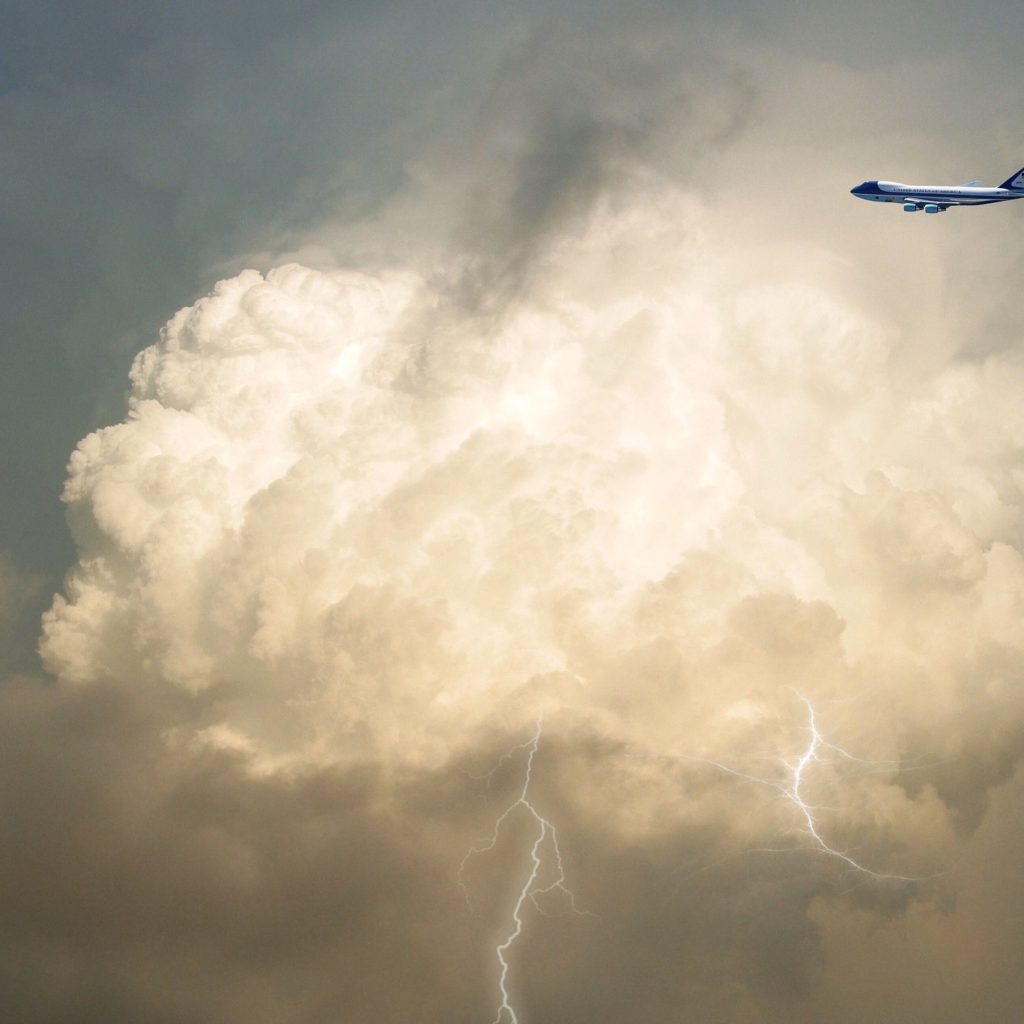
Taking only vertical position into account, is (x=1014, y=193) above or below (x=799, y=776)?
above

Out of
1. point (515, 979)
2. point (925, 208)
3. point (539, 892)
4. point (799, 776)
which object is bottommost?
point (515, 979)

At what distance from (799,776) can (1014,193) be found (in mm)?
86950

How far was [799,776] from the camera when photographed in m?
136

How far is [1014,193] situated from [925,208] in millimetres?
14635

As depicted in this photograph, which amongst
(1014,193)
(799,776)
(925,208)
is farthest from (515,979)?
(1014,193)

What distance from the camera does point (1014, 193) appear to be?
127 metres

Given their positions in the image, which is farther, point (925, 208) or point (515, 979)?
point (515, 979)

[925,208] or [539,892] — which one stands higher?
[925,208]

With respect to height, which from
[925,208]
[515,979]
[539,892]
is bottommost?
[515,979]

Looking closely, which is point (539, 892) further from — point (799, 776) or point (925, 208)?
point (925, 208)

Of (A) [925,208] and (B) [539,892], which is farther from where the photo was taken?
(B) [539,892]

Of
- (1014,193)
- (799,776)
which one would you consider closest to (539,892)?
(799,776)

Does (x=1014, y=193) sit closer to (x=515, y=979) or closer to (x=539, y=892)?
(x=539, y=892)

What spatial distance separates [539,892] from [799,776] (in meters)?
42.0
